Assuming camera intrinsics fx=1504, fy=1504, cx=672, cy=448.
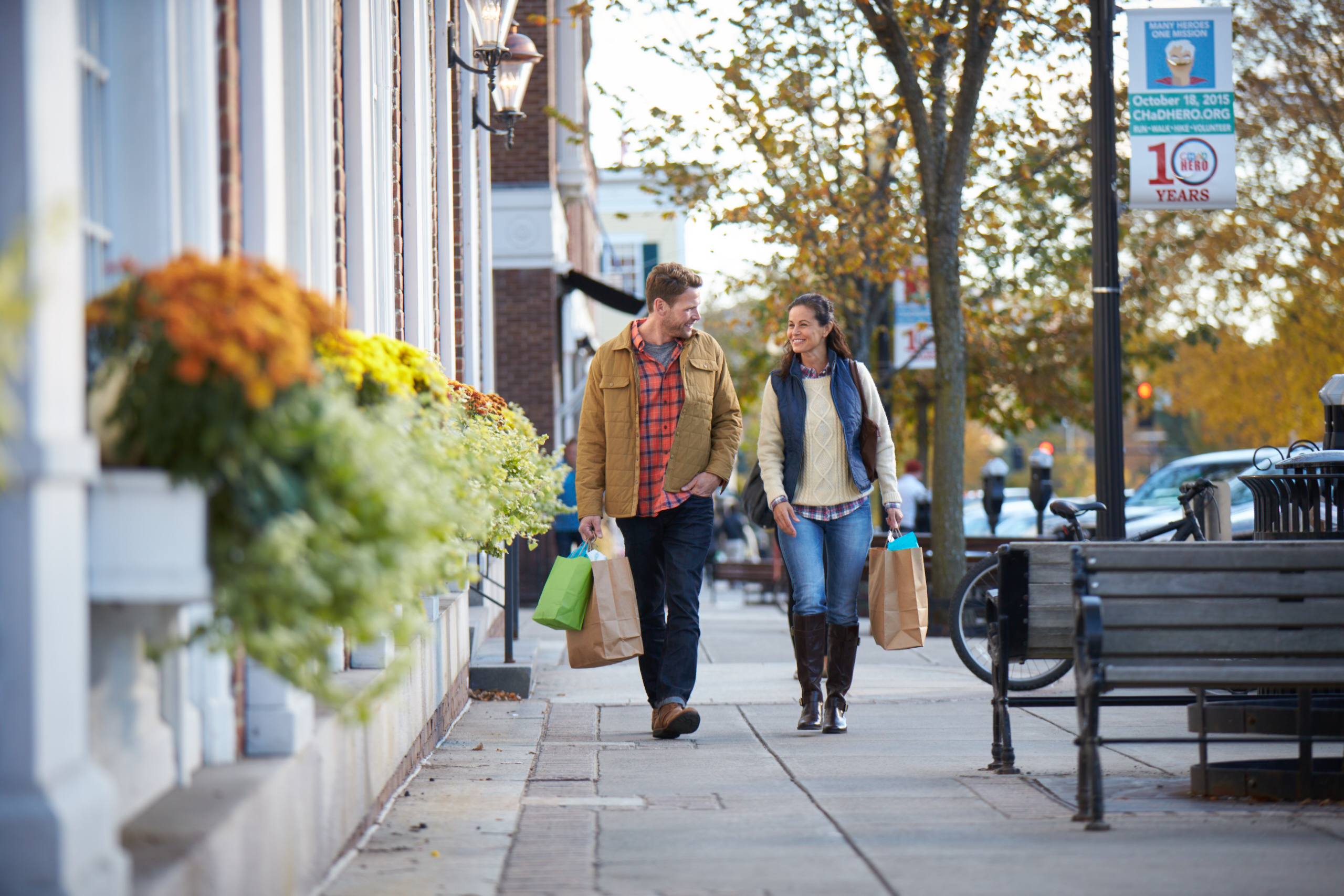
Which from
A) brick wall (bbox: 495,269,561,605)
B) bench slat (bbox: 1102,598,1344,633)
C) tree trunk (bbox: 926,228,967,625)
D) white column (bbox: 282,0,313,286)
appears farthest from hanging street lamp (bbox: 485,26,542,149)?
brick wall (bbox: 495,269,561,605)

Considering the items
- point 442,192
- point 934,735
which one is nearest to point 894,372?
point 442,192

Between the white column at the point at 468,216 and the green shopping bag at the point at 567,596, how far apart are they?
427 centimetres

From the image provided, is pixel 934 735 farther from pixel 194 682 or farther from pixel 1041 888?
pixel 194 682

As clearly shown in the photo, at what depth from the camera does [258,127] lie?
394 centimetres

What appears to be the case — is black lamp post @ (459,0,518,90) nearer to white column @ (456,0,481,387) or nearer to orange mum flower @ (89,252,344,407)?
white column @ (456,0,481,387)

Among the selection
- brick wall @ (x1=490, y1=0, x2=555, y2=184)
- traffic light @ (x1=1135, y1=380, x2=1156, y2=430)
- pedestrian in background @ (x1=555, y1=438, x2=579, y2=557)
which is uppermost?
brick wall @ (x1=490, y1=0, x2=555, y2=184)

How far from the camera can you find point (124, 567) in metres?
2.76

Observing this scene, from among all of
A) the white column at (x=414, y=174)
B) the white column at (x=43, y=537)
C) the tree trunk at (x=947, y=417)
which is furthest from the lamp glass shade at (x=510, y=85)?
the white column at (x=43, y=537)

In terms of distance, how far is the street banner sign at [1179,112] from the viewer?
9.02m

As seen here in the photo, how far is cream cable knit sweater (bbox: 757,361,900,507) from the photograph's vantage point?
6730 mm

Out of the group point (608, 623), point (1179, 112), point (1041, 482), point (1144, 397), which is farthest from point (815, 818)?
point (1144, 397)

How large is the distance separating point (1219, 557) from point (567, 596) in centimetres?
285

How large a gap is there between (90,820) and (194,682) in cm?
98

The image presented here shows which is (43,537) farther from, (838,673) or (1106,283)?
(1106,283)
